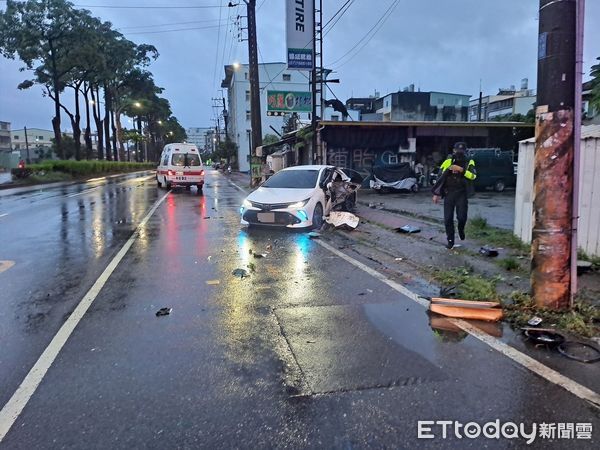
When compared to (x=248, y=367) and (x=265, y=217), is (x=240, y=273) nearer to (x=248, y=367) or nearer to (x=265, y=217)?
(x=248, y=367)

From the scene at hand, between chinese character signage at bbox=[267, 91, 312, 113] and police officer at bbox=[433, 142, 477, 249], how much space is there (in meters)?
16.5

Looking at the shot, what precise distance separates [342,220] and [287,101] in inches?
552

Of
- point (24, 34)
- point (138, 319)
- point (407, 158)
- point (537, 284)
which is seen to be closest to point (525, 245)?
point (537, 284)

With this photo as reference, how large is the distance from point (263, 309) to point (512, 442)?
9.66 ft

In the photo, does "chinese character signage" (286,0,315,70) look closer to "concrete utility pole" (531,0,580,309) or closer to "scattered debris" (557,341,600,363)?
"concrete utility pole" (531,0,580,309)

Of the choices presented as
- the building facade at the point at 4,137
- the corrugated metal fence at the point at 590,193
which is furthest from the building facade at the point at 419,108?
the building facade at the point at 4,137

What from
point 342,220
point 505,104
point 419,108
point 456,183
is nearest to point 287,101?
point 342,220

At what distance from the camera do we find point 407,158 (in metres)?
24.6

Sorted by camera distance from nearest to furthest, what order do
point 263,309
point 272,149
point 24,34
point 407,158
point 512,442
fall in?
point 512,442
point 263,309
point 407,158
point 24,34
point 272,149

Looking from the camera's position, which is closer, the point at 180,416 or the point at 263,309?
the point at 180,416

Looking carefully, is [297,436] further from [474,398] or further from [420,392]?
[474,398]

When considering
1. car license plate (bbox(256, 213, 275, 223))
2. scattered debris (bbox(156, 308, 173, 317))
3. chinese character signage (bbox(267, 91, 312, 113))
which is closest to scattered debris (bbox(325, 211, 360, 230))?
car license plate (bbox(256, 213, 275, 223))

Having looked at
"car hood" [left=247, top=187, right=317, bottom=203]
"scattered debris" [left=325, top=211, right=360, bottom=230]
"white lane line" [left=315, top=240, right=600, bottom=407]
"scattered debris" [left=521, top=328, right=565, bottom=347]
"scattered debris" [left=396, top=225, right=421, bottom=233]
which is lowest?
"white lane line" [left=315, top=240, right=600, bottom=407]

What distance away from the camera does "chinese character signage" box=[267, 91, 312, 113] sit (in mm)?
23547
